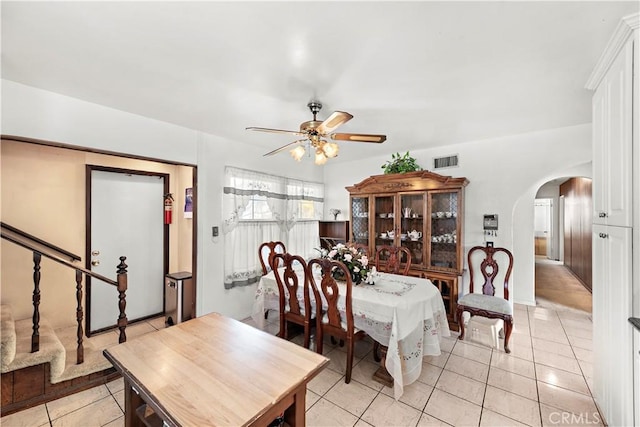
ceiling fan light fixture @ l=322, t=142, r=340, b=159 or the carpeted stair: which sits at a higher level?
ceiling fan light fixture @ l=322, t=142, r=340, b=159

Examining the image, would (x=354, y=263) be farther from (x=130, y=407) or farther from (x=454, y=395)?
(x=130, y=407)

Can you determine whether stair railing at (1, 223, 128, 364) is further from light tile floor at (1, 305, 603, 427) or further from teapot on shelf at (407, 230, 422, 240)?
teapot on shelf at (407, 230, 422, 240)

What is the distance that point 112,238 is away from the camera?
3.16 meters

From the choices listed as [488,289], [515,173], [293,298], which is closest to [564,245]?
[515,173]

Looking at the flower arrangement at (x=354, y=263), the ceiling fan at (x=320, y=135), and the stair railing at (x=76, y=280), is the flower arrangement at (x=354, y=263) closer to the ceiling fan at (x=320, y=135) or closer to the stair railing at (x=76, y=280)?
the ceiling fan at (x=320, y=135)

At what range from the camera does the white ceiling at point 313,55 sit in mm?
1304

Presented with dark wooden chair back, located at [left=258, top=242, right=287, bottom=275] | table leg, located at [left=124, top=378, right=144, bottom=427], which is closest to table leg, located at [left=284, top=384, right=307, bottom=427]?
table leg, located at [left=124, top=378, right=144, bottom=427]

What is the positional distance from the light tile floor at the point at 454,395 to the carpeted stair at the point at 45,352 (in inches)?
7.3

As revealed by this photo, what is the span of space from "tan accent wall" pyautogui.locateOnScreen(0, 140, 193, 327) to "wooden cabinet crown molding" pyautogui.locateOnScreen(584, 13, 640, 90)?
4.47 m

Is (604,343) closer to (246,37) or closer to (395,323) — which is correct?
(395,323)

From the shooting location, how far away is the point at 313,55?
1.63 metres

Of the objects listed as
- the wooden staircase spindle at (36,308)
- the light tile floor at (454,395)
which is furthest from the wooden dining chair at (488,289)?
the wooden staircase spindle at (36,308)

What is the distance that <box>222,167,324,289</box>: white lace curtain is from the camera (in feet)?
11.0

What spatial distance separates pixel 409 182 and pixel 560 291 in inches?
146
